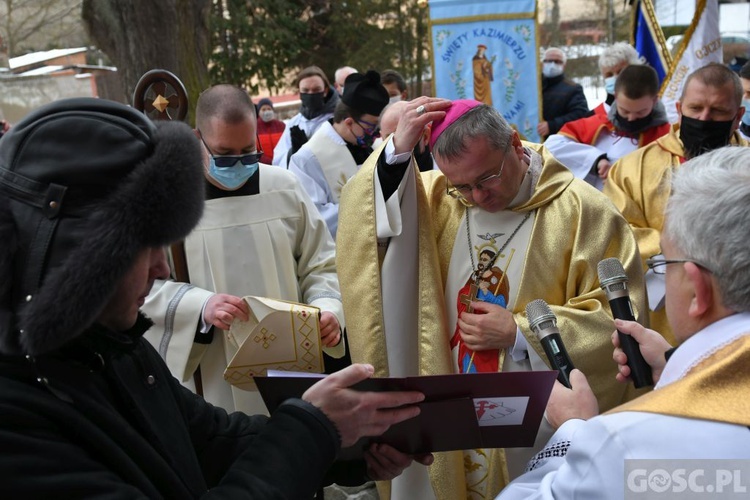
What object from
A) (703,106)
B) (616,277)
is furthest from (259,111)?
(616,277)

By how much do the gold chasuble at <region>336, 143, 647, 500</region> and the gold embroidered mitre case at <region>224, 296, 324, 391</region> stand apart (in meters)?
0.25

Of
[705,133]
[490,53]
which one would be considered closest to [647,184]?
[705,133]

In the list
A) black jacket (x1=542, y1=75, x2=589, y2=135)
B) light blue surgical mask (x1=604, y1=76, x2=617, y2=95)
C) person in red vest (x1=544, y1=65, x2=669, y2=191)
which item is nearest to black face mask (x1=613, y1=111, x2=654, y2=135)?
person in red vest (x1=544, y1=65, x2=669, y2=191)

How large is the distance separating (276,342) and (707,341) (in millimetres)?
1590

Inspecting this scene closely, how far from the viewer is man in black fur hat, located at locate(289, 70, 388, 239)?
532 cm

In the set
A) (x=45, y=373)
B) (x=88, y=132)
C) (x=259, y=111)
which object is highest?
(x=88, y=132)

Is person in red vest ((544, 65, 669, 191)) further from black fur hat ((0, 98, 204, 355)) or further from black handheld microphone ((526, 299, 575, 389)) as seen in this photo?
black fur hat ((0, 98, 204, 355))

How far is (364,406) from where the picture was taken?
5.82 ft

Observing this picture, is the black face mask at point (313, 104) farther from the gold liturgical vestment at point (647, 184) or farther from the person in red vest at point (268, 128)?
the gold liturgical vestment at point (647, 184)

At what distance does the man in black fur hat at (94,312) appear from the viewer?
1.28 m

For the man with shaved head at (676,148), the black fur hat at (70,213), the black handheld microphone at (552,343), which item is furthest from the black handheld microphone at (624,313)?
the man with shaved head at (676,148)

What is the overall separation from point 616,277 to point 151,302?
1946mm

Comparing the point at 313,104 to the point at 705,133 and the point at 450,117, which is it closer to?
the point at 705,133

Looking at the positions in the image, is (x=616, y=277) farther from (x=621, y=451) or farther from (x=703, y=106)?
(x=703, y=106)
